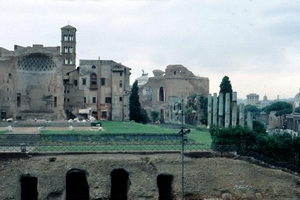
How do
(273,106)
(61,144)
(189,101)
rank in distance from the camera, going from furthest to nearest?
(273,106)
(189,101)
(61,144)

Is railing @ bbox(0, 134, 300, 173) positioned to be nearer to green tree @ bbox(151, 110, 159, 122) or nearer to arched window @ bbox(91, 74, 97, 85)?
arched window @ bbox(91, 74, 97, 85)

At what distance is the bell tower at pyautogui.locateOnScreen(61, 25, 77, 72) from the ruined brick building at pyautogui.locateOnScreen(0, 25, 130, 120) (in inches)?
254

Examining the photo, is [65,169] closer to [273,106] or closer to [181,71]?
[181,71]

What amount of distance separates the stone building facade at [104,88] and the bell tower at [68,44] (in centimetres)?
684

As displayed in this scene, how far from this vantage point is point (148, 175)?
2089cm

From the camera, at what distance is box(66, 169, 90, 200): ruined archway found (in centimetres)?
2152

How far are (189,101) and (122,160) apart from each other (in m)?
36.0

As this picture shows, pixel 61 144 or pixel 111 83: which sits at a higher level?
pixel 111 83

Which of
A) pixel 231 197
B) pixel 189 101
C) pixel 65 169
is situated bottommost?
pixel 231 197

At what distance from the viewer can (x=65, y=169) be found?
20578 mm

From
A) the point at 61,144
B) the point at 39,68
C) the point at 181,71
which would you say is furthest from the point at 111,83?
the point at 61,144

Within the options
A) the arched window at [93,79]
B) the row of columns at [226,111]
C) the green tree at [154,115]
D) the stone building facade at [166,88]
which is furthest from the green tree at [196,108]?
the row of columns at [226,111]

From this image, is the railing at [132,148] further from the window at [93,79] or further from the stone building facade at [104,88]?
the window at [93,79]

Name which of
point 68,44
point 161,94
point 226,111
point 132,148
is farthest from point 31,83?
point 161,94
